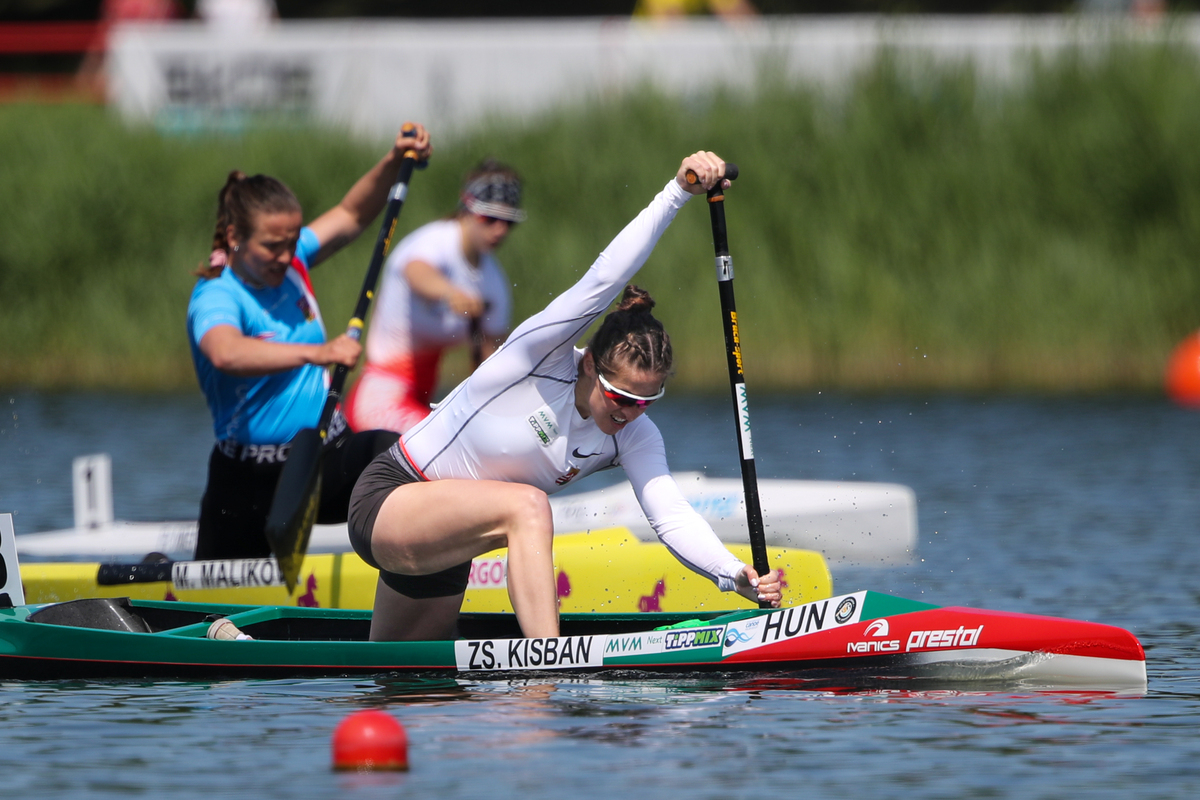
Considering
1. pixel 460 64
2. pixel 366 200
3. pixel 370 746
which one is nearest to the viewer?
pixel 370 746

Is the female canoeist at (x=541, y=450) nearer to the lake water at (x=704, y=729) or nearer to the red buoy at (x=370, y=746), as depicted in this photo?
the lake water at (x=704, y=729)

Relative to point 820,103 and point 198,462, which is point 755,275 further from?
point 198,462

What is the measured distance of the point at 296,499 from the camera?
713cm

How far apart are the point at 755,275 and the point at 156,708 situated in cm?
1206

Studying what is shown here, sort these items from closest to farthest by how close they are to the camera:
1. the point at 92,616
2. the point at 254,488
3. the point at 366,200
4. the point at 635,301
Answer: the point at 635,301, the point at 92,616, the point at 254,488, the point at 366,200

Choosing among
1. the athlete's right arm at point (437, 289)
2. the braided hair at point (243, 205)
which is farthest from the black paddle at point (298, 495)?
the athlete's right arm at point (437, 289)

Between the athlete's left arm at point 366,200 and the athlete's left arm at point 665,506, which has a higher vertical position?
the athlete's left arm at point 366,200

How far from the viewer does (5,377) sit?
714 inches

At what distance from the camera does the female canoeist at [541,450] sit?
580 centimetres

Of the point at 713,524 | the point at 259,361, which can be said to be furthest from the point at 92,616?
the point at 713,524

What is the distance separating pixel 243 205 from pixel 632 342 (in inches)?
79.9

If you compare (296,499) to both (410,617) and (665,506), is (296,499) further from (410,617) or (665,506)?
(665,506)

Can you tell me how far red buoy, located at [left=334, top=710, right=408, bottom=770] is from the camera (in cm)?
509

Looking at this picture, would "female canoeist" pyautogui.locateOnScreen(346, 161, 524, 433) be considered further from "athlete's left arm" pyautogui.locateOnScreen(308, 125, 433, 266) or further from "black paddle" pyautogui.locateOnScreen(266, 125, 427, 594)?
"black paddle" pyautogui.locateOnScreen(266, 125, 427, 594)
